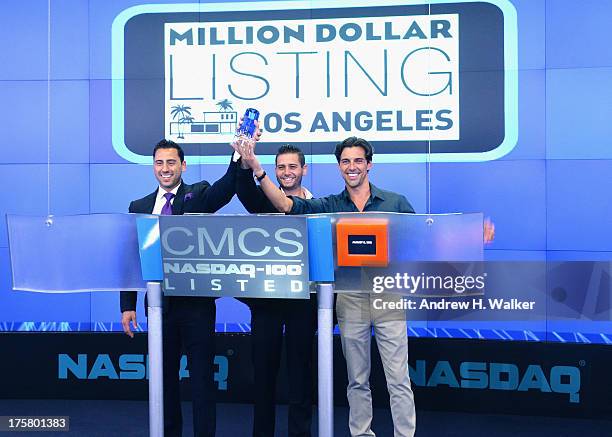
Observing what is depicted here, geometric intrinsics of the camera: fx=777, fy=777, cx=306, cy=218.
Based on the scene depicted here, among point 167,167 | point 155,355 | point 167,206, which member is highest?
point 167,167

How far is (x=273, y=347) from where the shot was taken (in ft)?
11.4

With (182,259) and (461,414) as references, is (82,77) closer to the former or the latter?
(182,259)

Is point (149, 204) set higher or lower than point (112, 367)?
higher

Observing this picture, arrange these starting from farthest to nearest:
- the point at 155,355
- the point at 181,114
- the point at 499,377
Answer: the point at 181,114 → the point at 499,377 → the point at 155,355

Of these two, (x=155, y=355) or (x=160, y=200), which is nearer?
(x=155, y=355)

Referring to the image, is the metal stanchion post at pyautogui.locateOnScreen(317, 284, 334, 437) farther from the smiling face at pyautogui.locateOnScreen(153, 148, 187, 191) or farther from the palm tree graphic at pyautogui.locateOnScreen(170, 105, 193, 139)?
the palm tree graphic at pyautogui.locateOnScreen(170, 105, 193, 139)

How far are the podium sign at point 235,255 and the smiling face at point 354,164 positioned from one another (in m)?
0.83

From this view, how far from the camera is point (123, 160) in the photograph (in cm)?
475

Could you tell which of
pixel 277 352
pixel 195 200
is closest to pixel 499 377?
pixel 277 352

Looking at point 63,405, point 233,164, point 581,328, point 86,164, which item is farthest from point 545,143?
point 63,405

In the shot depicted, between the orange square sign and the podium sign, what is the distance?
14cm

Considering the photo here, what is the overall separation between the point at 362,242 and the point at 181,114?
239 cm

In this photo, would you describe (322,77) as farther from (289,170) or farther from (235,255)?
(235,255)

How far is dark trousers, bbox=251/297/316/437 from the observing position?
136 inches
